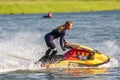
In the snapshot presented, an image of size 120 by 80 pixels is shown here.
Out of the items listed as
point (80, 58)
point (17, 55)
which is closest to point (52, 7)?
point (17, 55)

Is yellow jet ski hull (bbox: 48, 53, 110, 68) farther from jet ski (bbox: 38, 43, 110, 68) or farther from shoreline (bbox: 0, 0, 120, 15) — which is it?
shoreline (bbox: 0, 0, 120, 15)

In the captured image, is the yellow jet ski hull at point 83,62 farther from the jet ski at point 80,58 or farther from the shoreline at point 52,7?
the shoreline at point 52,7

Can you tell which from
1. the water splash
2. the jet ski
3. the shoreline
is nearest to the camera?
the jet ski

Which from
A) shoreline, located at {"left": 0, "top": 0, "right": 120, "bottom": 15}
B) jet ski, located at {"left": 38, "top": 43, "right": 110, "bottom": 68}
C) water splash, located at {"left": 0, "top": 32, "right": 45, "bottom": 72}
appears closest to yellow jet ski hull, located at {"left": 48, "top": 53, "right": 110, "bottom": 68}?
jet ski, located at {"left": 38, "top": 43, "right": 110, "bottom": 68}

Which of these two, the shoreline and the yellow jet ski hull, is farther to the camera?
the shoreline

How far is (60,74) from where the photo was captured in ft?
76.3

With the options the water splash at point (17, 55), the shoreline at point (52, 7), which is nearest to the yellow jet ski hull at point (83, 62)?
the water splash at point (17, 55)

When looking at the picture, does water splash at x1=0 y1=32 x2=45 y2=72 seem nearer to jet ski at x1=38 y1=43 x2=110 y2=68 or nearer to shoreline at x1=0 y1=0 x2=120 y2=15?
jet ski at x1=38 y1=43 x2=110 y2=68

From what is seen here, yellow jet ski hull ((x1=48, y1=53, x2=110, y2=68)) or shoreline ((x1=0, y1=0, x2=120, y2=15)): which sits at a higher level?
shoreline ((x1=0, y1=0, x2=120, y2=15))

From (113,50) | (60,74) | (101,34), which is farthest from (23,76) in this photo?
(101,34)

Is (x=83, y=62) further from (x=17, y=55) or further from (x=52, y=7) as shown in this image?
(x=52, y=7)

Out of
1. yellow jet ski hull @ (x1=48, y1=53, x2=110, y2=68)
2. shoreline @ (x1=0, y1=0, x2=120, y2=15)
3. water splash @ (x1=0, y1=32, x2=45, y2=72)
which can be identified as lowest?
yellow jet ski hull @ (x1=48, y1=53, x2=110, y2=68)

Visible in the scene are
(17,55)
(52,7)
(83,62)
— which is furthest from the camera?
(52,7)

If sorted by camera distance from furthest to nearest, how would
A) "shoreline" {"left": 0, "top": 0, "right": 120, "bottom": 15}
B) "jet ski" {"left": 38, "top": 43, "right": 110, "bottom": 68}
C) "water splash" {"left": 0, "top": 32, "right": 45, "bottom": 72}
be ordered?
1. "shoreline" {"left": 0, "top": 0, "right": 120, "bottom": 15}
2. "water splash" {"left": 0, "top": 32, "right": 45, "bottom": 72}
3. "jet ski" {"left": 38, "top": 43, "right": 110, "bottom": 68}
